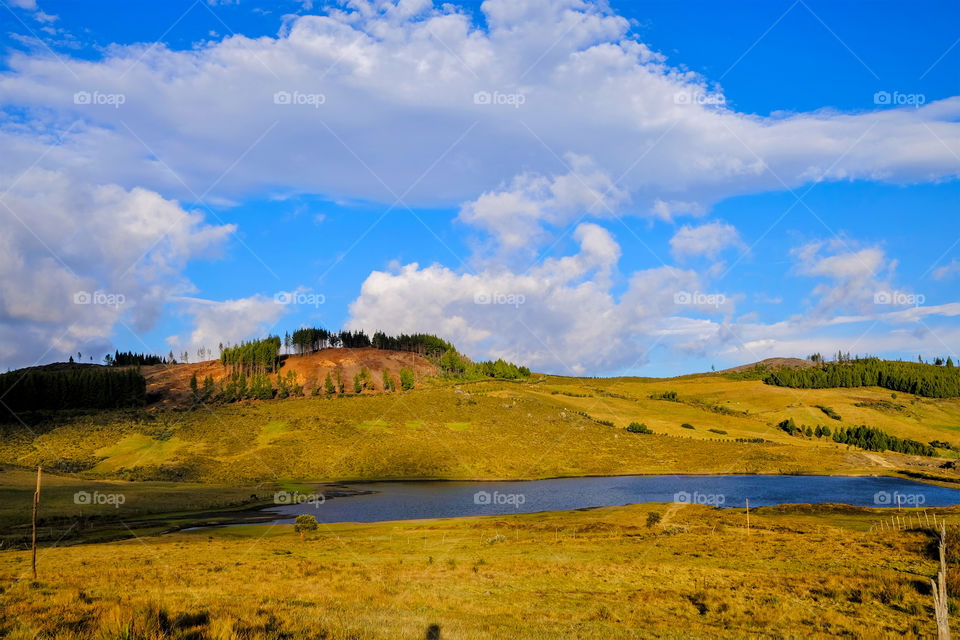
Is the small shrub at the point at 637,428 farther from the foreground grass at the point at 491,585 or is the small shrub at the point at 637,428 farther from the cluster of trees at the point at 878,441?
the foreground grass at the point at 491,585

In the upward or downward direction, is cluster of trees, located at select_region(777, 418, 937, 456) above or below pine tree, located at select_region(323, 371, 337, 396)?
below

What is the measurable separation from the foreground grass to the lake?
25963 mm

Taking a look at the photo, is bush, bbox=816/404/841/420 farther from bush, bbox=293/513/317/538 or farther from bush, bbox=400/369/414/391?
bush, bbox=293/513/317/538

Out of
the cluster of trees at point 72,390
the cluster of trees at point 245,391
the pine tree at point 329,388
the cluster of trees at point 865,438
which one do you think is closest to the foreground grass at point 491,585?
the cluster of trees at point 865,438

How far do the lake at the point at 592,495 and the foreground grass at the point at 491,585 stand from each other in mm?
25963

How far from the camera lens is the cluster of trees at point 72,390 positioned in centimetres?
14825

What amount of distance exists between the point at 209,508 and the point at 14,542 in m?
31.0

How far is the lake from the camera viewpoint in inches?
2990

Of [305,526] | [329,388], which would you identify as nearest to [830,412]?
[329,388]

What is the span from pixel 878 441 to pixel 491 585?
163 meters

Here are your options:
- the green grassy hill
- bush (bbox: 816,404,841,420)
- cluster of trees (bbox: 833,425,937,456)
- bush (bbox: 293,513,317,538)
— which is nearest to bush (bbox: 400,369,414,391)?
the green grassy hill

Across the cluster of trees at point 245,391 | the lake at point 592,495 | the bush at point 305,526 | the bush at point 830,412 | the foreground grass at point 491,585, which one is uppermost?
the cluster of trees at point 245,391

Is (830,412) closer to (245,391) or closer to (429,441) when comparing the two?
(429,441)

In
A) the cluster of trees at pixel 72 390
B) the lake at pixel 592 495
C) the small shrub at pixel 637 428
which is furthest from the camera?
the small shrub at pixel 637 428
